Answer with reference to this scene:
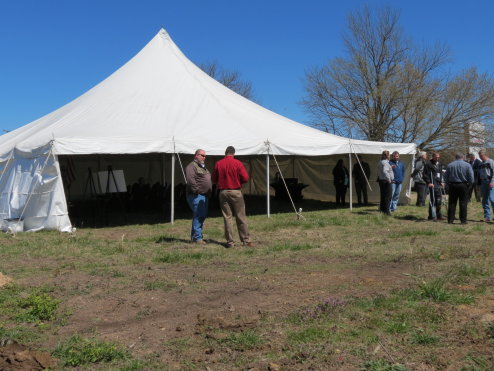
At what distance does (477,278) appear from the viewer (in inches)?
203

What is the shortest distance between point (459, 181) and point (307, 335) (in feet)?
22.9

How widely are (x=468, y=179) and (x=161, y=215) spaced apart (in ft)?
22.5

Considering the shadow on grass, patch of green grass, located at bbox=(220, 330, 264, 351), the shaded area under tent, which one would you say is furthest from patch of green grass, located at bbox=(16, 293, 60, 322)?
the shaded area under tent

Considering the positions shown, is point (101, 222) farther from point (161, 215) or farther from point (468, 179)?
point (468, 179)

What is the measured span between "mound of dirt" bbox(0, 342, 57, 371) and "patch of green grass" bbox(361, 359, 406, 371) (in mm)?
1964

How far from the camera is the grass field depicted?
346 centimetres

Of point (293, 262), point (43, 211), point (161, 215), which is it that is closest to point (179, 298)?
point (293, 262)

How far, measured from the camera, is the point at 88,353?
3.53 metres

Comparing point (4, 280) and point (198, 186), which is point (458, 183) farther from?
point (4, 280)

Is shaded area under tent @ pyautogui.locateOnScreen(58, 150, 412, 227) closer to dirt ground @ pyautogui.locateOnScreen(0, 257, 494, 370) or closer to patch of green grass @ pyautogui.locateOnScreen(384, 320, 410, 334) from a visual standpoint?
dirt ground @ pyautogui.locateOnScreen(0, 257, 494, 370)

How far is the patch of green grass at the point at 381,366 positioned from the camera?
10.3ft

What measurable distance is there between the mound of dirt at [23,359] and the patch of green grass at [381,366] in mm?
1964

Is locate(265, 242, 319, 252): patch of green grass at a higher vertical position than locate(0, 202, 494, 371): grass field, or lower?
higher

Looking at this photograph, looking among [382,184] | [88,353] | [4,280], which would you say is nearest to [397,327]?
[88,353]
